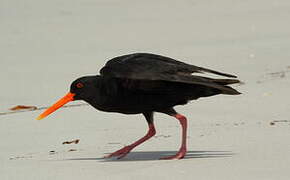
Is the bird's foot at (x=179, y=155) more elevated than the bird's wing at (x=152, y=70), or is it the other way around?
the bird's wing at (x=152, y=70)

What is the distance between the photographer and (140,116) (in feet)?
29.2

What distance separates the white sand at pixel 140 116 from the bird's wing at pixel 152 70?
63cm

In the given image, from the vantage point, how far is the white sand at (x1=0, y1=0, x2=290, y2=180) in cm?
607

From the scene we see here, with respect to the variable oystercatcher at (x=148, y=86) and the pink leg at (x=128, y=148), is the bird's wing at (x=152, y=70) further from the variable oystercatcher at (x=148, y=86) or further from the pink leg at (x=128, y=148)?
the pink leg at (x=128, y=148)

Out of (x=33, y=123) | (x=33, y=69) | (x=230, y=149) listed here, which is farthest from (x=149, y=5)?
(x=230, y=149)

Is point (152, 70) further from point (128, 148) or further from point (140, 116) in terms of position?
point (140, 116)

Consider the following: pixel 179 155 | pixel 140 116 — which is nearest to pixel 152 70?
pixel 179 155

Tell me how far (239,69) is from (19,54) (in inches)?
175

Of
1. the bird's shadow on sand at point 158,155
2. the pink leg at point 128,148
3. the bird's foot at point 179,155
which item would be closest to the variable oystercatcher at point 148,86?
the bird's foot at point 179,155

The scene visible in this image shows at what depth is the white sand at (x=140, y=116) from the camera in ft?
19.9

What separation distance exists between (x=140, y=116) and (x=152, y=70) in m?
2.53

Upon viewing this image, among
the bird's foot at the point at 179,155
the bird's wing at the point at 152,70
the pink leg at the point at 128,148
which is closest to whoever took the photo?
the bird's wing at the point at 152,70

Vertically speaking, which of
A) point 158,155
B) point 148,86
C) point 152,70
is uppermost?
point 152,70

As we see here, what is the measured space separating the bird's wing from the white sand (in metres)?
0.63
